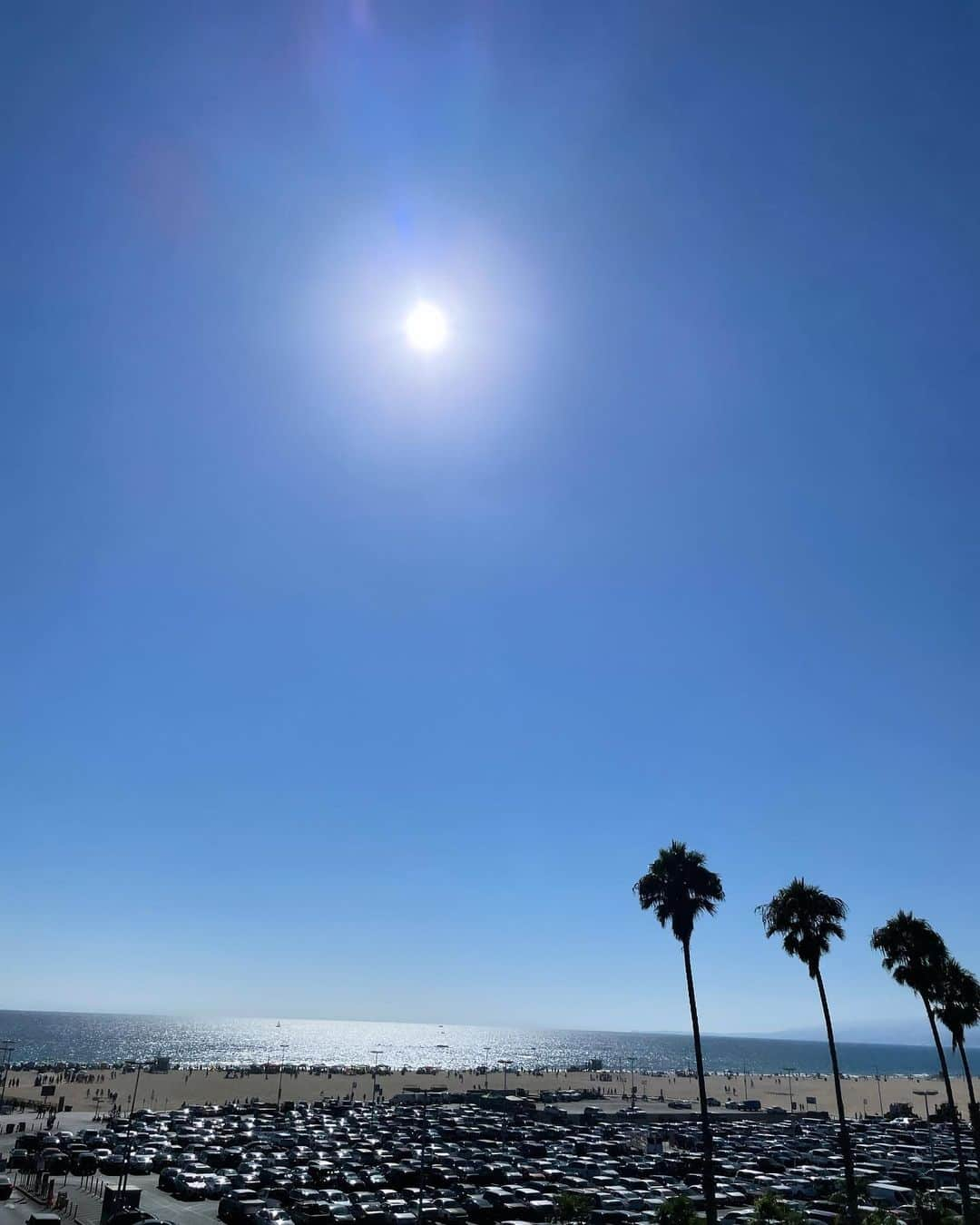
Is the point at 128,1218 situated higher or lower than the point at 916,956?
lower

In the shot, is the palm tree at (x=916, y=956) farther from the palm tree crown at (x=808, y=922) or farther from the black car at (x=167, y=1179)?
the black car at (x=167, y=1179)

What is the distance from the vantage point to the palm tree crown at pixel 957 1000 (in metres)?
42.4

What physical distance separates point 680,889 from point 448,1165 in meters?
27.8

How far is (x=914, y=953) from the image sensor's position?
41.7 m

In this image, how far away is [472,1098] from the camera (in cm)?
9425

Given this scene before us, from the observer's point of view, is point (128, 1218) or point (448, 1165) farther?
point (448, 1165)

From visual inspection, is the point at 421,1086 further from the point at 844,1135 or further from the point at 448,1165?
the point at 844,1135

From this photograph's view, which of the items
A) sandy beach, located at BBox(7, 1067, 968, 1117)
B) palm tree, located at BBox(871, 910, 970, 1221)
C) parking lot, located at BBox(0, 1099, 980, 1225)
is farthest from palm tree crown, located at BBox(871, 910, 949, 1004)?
sandy beach, located at BBox(7, 1067, 968, 1117)

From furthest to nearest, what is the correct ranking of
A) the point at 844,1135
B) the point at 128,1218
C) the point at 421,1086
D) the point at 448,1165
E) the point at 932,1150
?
1. the point at 421,1086
2. the point at 932,1150
3. the point at 448,1165
4. the point at 844,1135
5. the point at 128,1218

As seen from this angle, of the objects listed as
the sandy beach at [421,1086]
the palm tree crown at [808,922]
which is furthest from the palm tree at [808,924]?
the sandy beach at [421,1086]

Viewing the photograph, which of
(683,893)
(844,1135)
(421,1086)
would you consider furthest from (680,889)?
(421,1086)

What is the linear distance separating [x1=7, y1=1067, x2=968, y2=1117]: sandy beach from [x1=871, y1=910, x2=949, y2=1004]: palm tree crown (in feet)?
214

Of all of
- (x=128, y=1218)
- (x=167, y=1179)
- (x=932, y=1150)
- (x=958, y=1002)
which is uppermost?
(x=958, y=1002)

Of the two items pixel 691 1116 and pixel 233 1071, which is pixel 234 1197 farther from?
pixel 233 1071
